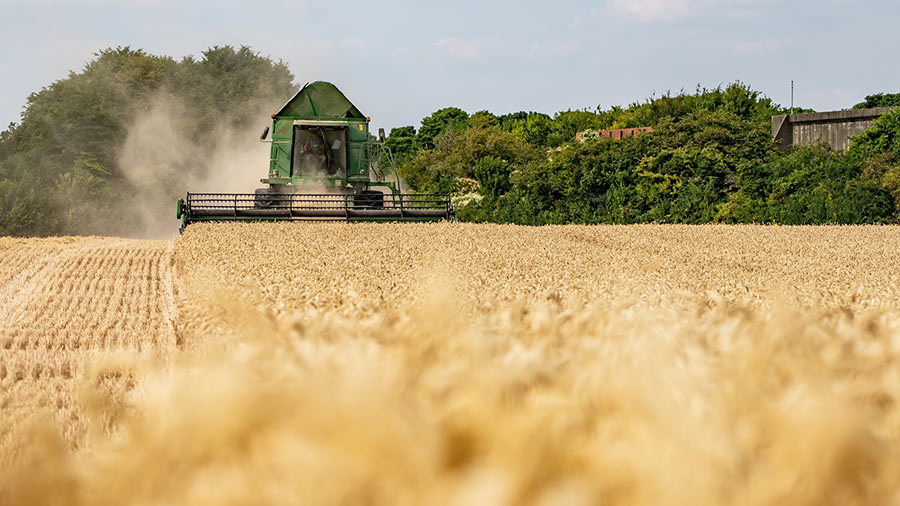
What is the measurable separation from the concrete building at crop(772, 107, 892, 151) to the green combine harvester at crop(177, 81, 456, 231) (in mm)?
13634

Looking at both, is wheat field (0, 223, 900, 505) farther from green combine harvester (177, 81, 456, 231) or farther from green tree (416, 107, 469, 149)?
green tree (416, 107, 469, 149)

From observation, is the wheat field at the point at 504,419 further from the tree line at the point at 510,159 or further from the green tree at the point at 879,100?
the green tree at the point at 879,100

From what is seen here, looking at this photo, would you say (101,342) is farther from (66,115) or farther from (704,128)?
(66,115)

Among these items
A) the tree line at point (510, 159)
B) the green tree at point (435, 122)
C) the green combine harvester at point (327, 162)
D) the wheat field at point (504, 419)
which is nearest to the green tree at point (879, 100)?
the tree line at point (510, 159)

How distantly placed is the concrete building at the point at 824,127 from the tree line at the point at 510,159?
2.60ft

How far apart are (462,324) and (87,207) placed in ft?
119

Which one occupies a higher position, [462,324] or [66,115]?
[66,115]

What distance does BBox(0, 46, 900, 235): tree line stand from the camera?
21719 mm

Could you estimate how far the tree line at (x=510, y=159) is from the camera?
21.7 metres

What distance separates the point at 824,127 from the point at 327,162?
16805 millimetres

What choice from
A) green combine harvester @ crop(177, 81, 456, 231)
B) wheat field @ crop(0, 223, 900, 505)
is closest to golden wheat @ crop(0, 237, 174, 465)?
wheat field @ crop(0, 223, 900, 505)

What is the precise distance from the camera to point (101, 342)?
20.8ft

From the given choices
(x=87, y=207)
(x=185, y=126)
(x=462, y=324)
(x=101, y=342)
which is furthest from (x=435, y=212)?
(x=185, y=126)

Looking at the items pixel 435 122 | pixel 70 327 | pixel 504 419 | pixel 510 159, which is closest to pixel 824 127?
pixel 510 159
